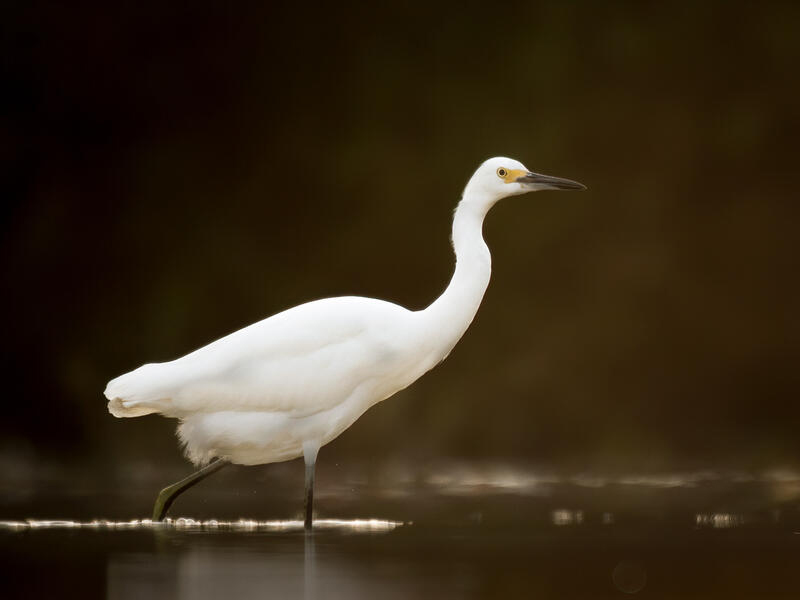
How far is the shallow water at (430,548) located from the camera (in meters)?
3.37

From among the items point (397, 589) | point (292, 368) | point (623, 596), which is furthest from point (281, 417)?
point (623, 596)

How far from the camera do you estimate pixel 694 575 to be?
356 cm

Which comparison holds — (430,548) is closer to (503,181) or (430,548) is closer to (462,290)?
(462,290)

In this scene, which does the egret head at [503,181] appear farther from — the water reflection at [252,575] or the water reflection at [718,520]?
the water reflection at [252,575]

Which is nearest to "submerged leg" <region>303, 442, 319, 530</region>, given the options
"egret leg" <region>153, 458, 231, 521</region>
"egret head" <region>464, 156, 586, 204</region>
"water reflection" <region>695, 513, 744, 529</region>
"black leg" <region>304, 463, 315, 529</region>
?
"black leg" <region>304, 463, 315, 529</region>

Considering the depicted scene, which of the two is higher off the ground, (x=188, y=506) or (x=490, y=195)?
(x=490, y=195)

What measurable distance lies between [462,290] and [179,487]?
3.63 feet

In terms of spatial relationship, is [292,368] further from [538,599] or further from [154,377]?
[538,599]

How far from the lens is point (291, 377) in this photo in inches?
181

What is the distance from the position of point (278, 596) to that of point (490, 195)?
204 centimetres

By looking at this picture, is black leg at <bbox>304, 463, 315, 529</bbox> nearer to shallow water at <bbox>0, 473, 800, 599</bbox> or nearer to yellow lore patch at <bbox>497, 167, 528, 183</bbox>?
shallow water at <bbox>0, 473, 800, 599</bbox>

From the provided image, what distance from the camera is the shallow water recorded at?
133 inches

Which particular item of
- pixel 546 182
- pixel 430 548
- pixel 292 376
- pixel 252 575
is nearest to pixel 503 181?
pixel 546 182

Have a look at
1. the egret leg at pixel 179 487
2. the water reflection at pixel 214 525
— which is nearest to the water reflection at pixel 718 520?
the water reflection at pixel 214 525
